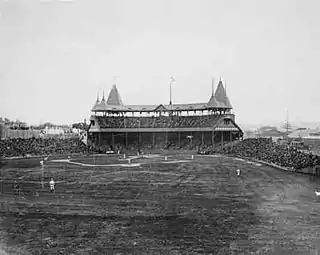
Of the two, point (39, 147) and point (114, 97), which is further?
point (114, 97)

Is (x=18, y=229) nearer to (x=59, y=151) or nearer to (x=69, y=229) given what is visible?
(x=69, y=229)

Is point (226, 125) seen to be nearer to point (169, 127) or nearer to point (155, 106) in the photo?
point (169, 127)

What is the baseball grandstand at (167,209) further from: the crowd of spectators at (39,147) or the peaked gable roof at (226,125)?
the peaked gable roof at (226,125)

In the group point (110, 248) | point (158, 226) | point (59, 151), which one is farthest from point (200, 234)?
point (59, 151)

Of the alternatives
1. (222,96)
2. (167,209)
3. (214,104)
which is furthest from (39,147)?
(167,209)

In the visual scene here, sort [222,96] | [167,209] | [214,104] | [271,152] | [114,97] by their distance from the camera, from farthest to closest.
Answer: [114,97]
[222,96]
[214,104]
[271,152]
[167,209]
